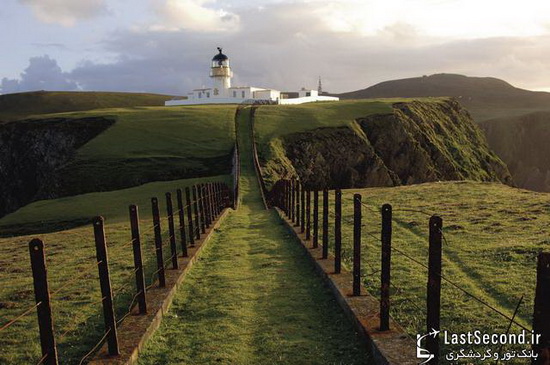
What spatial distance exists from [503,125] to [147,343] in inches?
5525

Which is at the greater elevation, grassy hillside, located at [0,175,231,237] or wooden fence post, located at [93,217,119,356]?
wooden fence post, located at [93,217,119,356]

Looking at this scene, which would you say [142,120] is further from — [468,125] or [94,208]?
[468,125]

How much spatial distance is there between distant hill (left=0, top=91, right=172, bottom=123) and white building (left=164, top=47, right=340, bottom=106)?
4717cm

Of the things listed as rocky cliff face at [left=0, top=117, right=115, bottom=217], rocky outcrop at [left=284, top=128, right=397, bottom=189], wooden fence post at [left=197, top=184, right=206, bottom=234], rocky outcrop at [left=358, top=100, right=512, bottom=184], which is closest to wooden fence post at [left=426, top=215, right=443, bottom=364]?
wooden fence post at [left=197, top=184, right=206, bottom=234]

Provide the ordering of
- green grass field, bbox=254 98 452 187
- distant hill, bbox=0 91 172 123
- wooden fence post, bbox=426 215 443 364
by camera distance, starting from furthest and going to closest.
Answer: distant hill, bbox=0 91 172 123, green grass field, bbox=254 98 452 187, wooden fence post, bbox=426 215 443 364

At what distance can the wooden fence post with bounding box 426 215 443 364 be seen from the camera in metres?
5.02

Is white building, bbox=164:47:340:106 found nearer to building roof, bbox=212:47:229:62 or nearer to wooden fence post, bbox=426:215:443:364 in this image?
building roof, bbox=212:47:229:62

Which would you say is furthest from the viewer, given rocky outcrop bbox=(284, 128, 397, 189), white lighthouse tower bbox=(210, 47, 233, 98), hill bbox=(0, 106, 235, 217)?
white lighthouse tower bbox=(210, 47, 233, 98)

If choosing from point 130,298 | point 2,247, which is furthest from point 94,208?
point 130,298

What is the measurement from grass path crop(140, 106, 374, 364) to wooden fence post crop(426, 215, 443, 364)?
1.21m

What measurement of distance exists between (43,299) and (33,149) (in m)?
59.5

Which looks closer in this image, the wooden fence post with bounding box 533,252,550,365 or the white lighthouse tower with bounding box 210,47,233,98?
the wooden fence post with bounding box 533,252,550,365

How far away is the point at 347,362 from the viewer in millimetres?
6156

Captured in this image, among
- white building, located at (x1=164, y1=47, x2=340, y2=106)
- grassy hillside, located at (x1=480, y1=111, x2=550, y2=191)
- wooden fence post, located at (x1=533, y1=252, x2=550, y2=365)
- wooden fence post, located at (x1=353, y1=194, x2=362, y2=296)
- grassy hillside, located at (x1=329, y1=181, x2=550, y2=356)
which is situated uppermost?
white building, located at (x1=164, y1=47, x2=340, y2=106)
